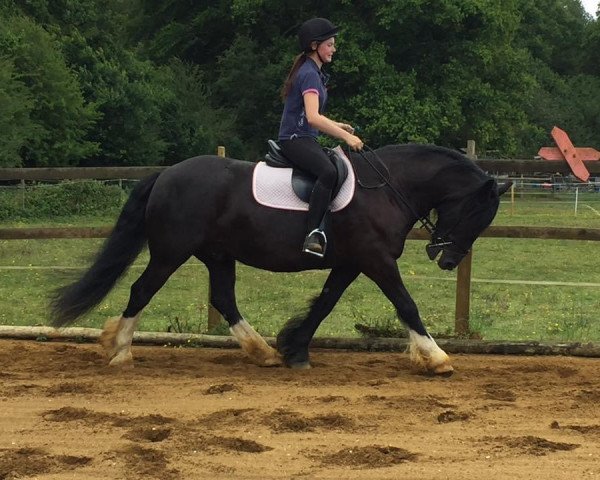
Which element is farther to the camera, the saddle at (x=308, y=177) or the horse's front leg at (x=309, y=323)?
the horse's front leg at (x=309, y=323)

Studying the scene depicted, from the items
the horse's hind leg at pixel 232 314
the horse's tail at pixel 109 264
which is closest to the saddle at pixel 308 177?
the horse's hind leg at pixel 232 314

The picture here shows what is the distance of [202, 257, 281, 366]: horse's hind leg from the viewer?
7.41 m

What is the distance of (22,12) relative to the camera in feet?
135

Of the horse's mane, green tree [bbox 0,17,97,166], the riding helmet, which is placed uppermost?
green tree [bbox 0,17,97,166]

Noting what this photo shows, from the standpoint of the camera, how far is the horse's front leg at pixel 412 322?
22.4 ft

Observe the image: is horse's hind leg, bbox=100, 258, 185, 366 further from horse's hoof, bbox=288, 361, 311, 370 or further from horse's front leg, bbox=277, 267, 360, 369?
horse's hoof, bbox=288, 361, 311, 370

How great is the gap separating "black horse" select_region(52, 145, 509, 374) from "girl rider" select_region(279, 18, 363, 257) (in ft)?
0.87

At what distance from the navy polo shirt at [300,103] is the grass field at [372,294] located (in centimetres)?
167

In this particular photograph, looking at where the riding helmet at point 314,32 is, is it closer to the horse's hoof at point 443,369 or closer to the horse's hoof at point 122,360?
the horse's hoof at point 443,369

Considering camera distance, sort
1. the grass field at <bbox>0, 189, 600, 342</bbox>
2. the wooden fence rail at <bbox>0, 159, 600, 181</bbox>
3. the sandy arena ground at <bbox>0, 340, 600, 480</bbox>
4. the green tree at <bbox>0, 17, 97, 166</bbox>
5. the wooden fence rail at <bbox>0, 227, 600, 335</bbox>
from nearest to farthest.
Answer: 1. the sandy arena ground at <bbox>0, 340, 600, 480</bbox>
2. the wooden fence rail at <bbox>0, 227, 600, 335</bbox>
3. the wooden fence rail at <bbox>0, 159, 600, 181</bbox>
4. the grass field at <bbox>0, 189, 600, 342</bbox>
5. the green tree at <bbox>0, 17, 97, 166</bbox>

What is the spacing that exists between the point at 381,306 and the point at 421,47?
33546mm

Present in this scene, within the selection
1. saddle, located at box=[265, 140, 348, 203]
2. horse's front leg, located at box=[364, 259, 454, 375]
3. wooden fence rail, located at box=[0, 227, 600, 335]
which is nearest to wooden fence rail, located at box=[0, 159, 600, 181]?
wooden fence rail, located at box=[0, 227, 600, 335]

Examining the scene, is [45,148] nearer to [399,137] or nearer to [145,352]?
[399,137]

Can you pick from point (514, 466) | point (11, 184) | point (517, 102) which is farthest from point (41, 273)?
point (517, 102)
